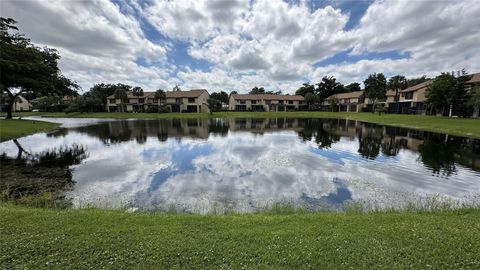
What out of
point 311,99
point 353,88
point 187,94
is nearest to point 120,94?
point 187,94

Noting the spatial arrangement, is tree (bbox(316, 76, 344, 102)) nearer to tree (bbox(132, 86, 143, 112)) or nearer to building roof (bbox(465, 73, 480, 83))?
building roof (bbox(465, 73, 480, 83))

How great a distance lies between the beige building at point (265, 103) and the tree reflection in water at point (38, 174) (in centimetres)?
8160

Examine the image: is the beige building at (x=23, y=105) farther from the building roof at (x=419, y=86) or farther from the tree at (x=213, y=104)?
the building roof at (x=419, y=86)

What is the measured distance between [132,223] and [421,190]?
12.3 meters

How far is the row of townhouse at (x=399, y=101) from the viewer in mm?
63953

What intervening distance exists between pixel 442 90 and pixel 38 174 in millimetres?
64853

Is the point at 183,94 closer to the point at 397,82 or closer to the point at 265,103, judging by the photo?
the point at 265,103

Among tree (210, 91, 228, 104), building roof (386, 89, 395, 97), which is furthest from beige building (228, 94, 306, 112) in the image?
building roof (386, 89, 395, 97)

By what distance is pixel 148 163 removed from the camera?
53.9 feet

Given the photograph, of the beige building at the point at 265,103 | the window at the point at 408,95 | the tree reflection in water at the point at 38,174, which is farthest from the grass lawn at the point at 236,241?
the beige building at the point at 265,103

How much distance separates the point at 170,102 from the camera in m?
92.4

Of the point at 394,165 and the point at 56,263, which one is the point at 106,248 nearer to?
the point at 56,263

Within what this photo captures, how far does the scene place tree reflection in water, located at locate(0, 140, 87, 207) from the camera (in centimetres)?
1024

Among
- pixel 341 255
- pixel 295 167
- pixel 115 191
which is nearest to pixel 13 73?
pixel 115 191
